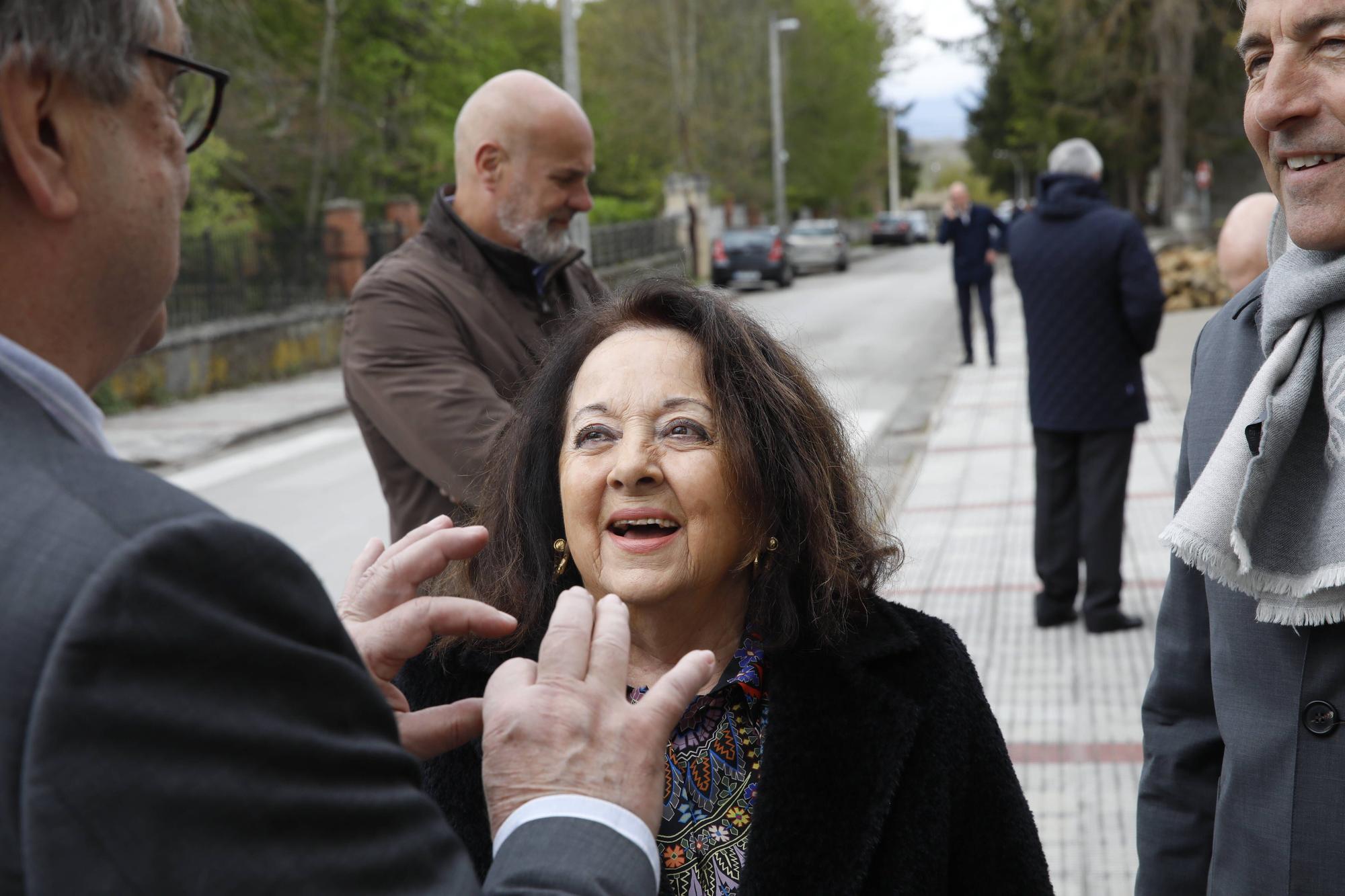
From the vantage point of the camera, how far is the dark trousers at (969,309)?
646 inches

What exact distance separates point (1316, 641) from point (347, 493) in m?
9.21

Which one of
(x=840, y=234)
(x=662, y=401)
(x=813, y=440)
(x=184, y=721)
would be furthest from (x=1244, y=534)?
(x=840, y=234)

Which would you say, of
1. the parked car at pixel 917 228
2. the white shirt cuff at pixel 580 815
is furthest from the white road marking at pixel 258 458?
the parked car at pixel 917 228

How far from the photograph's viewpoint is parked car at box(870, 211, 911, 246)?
58844 millimetres

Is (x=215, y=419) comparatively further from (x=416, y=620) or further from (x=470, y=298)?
(x=416, y=620)

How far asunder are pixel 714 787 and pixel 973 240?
14.9m

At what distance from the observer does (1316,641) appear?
2.05m

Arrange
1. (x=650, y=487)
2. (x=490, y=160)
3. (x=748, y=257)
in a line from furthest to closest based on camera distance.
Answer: (x=748, y=257) → (x=490, y=160) → (x=650, y=487)

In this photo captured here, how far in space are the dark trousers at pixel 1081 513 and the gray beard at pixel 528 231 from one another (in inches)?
135

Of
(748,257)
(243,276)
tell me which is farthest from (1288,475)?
(748,257)

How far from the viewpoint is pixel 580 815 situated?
4.56 feet

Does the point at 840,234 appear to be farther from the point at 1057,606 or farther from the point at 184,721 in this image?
the point at 184,721

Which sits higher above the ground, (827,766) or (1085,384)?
(827,766)

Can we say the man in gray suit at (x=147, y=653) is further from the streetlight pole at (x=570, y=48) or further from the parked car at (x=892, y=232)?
the parked car at (x=892, y=232)
